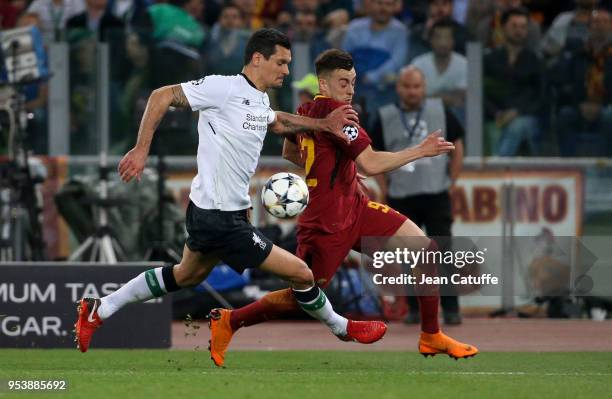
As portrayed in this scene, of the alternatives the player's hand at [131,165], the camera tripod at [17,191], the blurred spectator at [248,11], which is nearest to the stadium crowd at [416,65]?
the blurred spectator at [248,11]

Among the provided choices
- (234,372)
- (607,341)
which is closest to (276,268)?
(234,372)

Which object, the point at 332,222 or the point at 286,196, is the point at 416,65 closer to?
the point at 332,222

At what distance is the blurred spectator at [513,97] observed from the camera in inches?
615

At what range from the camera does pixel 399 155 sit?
972 cm

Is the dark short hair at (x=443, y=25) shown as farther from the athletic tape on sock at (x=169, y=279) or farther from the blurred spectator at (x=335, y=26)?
the athletic tape on sock at (x=169, y=279)

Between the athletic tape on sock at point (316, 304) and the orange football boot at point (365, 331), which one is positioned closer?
the athletic tape on sock at point (316, 304)

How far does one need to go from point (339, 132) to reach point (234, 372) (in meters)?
1.77

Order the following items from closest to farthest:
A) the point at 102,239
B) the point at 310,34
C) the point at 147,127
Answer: the point at 147,127
the point at 102,239
the point at 310,34

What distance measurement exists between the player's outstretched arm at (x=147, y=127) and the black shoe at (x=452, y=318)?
18.2 feet

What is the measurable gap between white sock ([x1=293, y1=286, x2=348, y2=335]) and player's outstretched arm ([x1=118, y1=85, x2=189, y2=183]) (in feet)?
4.82

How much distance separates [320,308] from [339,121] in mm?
1296

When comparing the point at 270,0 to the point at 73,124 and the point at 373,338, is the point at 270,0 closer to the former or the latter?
the point at 73,124

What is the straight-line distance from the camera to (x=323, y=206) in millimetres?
10023

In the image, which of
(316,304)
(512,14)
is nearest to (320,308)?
(316,304)
